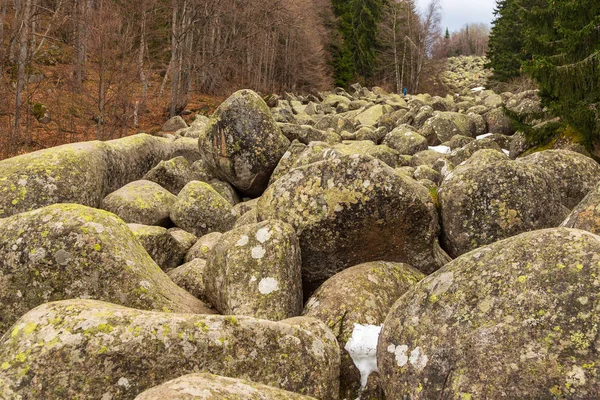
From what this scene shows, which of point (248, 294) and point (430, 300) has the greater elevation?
point (430, 300)

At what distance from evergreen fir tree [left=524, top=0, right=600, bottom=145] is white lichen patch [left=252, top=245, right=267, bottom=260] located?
12.2 m

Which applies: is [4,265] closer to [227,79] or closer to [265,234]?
[265,234]

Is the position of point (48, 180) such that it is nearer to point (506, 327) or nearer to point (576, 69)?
point (506, 327)

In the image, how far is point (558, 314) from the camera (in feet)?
12.8

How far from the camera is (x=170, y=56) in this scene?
47094mm

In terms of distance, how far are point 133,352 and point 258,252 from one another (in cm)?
297

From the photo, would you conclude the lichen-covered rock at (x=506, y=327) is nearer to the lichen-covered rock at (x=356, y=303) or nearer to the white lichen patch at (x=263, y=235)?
the lichen-covered rock at (x=356, y=303)

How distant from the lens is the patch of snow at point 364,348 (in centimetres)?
549

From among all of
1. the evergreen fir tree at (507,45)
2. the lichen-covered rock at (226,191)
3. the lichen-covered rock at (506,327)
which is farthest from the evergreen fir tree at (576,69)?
the evergreen fir tree at (507,45)

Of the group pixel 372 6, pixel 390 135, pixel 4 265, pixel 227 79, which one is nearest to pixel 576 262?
pixel 4 265

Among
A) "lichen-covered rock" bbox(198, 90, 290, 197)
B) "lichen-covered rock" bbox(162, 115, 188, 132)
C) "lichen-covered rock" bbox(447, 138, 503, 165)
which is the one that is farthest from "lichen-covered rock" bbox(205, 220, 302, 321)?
"lichen-covered rock" bbox(162, 115, 188, 132)

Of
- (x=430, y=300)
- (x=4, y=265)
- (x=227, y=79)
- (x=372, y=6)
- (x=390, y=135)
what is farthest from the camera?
(x=372, y=6)

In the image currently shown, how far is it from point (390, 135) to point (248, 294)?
57.0 ft

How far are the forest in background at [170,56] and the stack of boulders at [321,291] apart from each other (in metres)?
17.3
